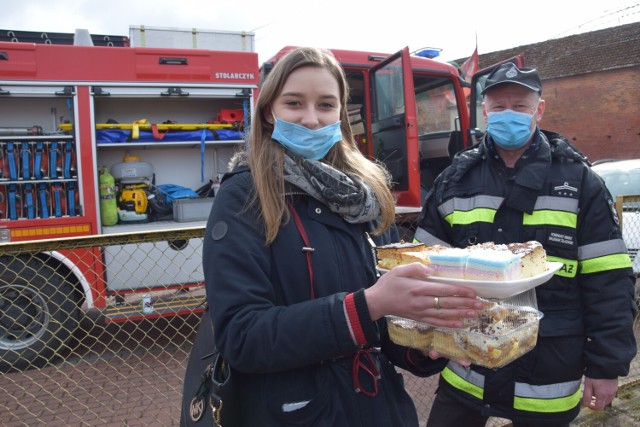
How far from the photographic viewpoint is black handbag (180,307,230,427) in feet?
4.08

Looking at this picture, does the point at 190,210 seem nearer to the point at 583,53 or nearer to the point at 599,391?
the point at 599,391

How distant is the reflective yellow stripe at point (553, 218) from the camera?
1986 mm

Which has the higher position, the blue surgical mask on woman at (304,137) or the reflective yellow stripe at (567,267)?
the blue surgical mask on woman at (304,137)

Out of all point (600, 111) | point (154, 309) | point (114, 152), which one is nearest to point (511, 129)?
point (154, 309)

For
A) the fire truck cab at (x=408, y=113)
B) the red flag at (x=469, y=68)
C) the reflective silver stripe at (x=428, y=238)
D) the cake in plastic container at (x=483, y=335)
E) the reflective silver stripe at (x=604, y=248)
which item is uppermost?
the red flag at (x=469, y=68)

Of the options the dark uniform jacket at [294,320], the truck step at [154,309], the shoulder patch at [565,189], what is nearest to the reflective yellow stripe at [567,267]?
the shoulder patch at [565,189]

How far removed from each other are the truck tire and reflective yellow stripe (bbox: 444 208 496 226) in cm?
374

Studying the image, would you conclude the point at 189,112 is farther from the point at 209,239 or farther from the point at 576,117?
the point at 576,117

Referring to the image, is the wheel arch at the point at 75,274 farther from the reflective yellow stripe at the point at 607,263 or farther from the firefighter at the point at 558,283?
the reflective yellow stripe at the point at 607,263

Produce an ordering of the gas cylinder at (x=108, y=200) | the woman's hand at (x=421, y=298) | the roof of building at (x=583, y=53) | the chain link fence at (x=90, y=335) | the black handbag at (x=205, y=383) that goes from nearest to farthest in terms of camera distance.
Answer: the woman's hand at (x=421, y=298) → the black handbag at (x=205, y=383) → the chain link fence at (x=90, y=335) → the gas cylinder at (x=108, y=200) → the roof of building at (x=583, y=53)

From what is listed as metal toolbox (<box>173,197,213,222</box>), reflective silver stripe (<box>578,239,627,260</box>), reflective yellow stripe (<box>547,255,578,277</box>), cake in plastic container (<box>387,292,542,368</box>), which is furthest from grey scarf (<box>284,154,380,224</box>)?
metal toolbox (<box>173,197,213,222</box>)

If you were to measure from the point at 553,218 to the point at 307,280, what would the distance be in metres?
1.24

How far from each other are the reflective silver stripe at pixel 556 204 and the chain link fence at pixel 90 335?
242 centimetres

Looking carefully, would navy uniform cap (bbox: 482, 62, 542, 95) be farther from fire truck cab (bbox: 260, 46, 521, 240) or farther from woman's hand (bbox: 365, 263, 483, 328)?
fire truck cab (bbox: 260, 46, 521, 240)
